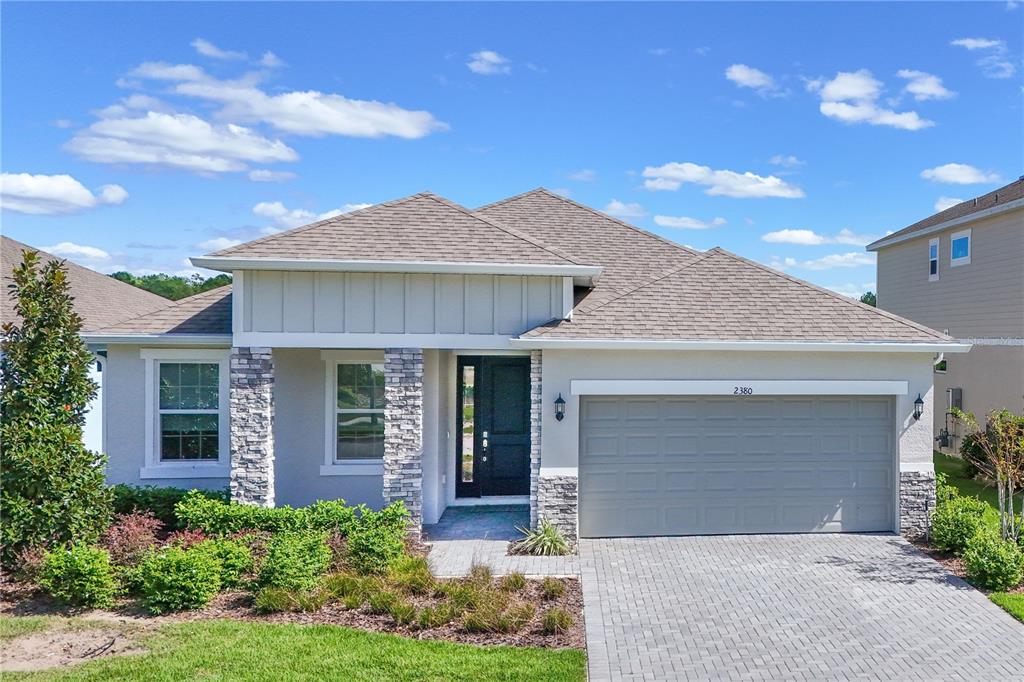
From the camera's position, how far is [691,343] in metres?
9.09

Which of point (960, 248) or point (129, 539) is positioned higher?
point (960, 248)

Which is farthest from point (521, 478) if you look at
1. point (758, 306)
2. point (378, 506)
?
point (758, 306)

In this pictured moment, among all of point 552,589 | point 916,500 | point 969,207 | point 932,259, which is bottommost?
point 552,589

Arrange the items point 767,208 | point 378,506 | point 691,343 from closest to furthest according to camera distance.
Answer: point 691,343, point 378,506, point 767,208

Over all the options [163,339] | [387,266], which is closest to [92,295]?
[163,339]

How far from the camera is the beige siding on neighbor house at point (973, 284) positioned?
15.1 metres

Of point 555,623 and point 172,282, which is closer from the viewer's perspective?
point 555,623

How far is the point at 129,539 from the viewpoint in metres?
7.94

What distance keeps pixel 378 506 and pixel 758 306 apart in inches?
284

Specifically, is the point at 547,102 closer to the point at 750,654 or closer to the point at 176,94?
Result: the point at 176,94

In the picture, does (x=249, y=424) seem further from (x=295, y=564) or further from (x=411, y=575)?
(x=411, y=575)

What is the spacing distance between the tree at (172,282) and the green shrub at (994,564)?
132 feet

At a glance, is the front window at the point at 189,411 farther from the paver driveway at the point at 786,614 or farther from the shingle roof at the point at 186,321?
the paver driveway at the point at 786,614

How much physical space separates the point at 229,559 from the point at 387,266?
4.39 meters
